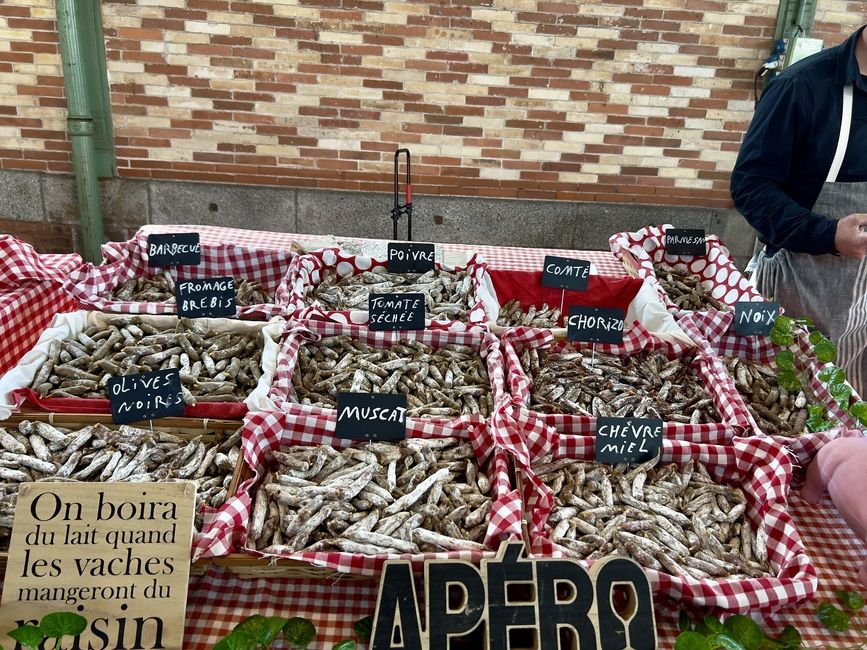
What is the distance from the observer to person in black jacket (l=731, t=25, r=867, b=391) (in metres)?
2.84

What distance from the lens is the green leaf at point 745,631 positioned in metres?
1.54

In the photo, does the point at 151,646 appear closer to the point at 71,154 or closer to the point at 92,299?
the point at 92,299

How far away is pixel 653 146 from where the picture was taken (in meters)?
5.71

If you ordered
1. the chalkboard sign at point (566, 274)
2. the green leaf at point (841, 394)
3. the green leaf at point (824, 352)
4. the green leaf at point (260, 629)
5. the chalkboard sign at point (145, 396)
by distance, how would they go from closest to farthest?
the green leaf at point (260, 629)
the chalkboard sign at point (145, 396)
the green leaf at point (841, 394)
the green leaf at point (824, 352)
the chalkboard sign at point (566, 274)

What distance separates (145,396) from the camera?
213 centimetres

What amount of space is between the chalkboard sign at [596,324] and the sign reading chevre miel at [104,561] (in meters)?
1.64

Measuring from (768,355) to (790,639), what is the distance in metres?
1.64

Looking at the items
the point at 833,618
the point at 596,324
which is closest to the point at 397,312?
the point at 596,324

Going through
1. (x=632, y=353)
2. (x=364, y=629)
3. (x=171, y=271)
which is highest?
(x=171, y=271)

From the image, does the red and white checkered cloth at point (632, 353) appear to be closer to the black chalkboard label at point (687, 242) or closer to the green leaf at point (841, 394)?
the green leaf at point (841, 394)

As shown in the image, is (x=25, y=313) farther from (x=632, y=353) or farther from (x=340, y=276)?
(x=632, y=353)

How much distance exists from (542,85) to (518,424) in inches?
164

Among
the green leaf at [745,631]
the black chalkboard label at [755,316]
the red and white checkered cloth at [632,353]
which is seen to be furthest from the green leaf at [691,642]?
the black chalkboard label at [755,316]

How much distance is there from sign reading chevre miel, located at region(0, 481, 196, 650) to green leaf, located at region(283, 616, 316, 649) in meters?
0.25
